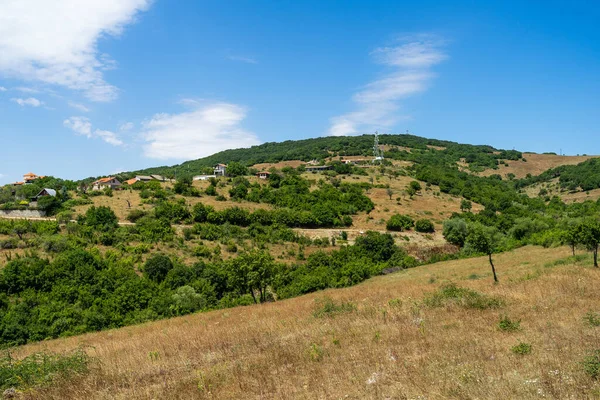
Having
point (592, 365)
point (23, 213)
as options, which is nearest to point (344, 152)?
point (23, 213)

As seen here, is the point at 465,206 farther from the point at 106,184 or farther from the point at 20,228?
the point at 106,184

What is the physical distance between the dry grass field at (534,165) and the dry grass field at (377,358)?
129 metres

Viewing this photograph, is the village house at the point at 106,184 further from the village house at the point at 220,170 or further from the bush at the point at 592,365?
the bush at the point at 592,365

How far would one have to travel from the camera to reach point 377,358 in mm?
7254

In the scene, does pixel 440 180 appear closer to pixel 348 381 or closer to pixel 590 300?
pixel 590 300

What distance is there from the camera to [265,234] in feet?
189

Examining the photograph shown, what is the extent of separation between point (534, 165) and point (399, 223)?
316 feet

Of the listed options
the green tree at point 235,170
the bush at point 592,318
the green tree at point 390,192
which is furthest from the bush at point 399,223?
the bush at point 592,318

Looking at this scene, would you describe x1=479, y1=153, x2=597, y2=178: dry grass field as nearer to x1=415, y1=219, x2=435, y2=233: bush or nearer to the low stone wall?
x1=415, y1=219, x2=435, y2=233: bush

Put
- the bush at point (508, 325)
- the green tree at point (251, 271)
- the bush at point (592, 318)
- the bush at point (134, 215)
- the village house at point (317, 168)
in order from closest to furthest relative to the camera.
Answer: the bush at point (592, 318)
the bush at point (508, 325)
the green tree at point (251, 271)
the bush at point (134, 215)
the village house at point (317, 168)

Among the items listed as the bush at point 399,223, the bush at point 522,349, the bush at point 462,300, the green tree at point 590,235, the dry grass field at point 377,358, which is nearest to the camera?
the dry grass field at point 377,358

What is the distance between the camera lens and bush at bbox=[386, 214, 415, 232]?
205 ft

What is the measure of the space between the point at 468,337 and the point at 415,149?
149 m

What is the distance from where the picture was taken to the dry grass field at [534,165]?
4843 inches
